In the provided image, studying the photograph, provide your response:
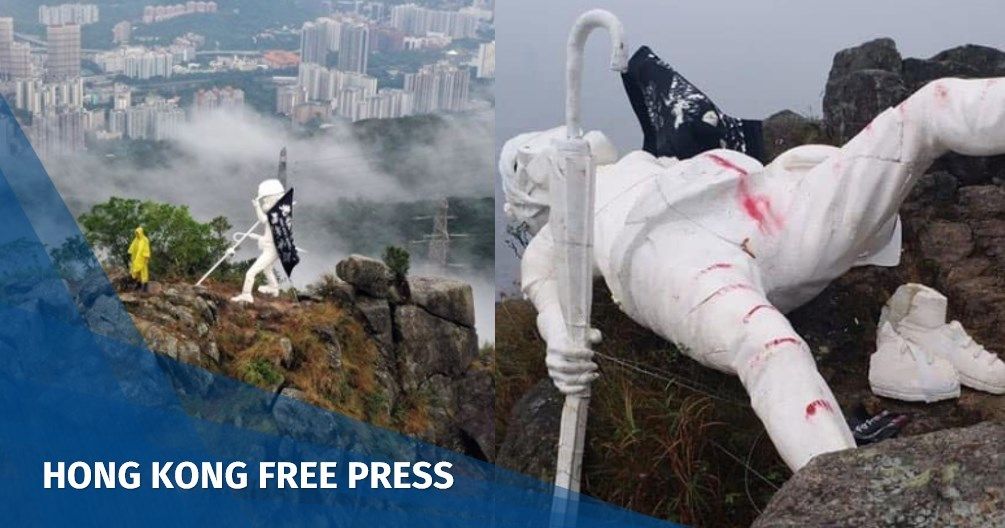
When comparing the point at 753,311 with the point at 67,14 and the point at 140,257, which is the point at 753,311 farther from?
the point at 67,14

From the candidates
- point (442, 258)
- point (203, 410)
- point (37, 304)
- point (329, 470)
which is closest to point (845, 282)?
point (442, 258)

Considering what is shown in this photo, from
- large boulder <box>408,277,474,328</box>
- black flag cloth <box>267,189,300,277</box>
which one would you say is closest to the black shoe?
large boulder <box>408,277,474,328</box>

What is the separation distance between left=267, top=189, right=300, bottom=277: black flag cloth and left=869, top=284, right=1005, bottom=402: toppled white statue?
146cm

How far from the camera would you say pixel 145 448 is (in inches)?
136

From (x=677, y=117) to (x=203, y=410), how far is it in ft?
4.33

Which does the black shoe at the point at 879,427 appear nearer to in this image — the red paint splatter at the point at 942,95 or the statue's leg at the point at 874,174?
the statue's leg at the point at 874,174

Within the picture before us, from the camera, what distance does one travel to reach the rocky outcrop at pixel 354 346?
3.53 m

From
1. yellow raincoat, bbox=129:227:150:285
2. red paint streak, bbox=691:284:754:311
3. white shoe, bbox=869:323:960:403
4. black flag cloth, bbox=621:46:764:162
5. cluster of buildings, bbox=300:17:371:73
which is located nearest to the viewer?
red paint streak, bbox=691:284:754:311

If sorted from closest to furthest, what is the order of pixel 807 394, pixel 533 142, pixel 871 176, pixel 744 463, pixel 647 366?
1. pixel 807 394
2. pixel 871 176
3. pixel 744 463
4. pixel 647 366
5. pixel 533 142

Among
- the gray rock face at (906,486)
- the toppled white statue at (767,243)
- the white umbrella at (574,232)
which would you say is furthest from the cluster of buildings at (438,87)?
the gray rock face at (906,486)

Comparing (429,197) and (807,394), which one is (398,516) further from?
(807,394)

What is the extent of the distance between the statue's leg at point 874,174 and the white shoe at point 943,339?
0.61 ft

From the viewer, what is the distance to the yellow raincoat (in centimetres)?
351

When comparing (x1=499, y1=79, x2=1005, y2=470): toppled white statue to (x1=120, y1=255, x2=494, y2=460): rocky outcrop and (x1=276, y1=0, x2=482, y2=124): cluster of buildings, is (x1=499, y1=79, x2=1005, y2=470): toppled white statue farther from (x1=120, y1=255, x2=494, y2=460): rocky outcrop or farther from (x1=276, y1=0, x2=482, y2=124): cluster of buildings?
(x1=276, y1=0, x2=482, y2=124): cluster of buildings
